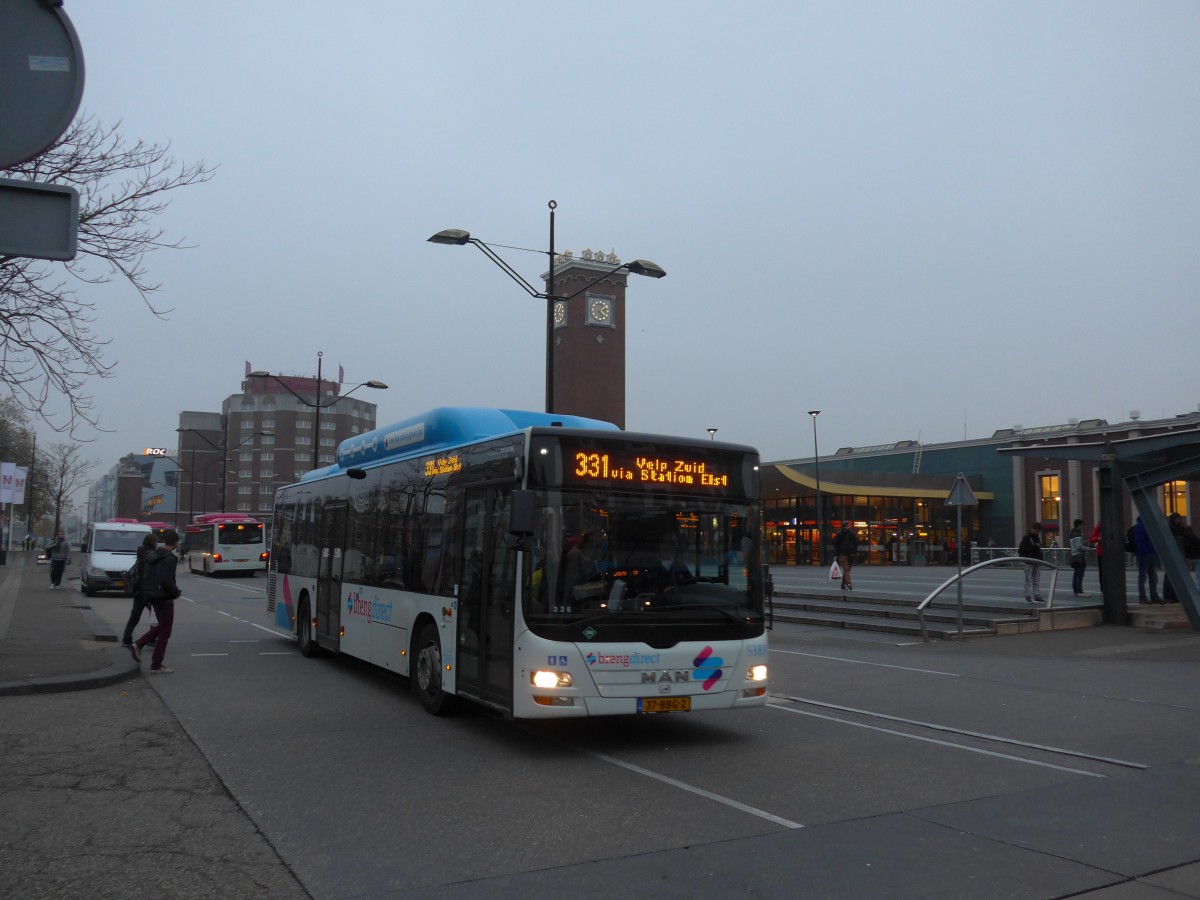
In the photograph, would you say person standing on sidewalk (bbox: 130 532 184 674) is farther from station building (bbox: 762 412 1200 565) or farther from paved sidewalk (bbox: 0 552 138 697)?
station building (bbox: 762 412 1200 565)

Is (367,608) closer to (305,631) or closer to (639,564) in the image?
(305,631)

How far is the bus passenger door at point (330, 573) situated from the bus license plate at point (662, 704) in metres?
6.48

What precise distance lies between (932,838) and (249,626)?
57.4 ft

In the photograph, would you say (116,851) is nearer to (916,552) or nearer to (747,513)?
(747,513)

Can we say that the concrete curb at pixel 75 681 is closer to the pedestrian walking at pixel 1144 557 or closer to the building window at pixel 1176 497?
the pedestrian walking at pixel 1144 557

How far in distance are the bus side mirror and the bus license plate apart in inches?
Result: 69.1

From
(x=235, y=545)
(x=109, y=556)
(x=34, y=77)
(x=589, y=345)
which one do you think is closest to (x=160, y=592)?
(x=34, y=77)

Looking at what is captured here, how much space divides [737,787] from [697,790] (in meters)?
0.31

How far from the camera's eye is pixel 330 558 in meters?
14.3

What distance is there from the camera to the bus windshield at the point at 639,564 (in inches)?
334

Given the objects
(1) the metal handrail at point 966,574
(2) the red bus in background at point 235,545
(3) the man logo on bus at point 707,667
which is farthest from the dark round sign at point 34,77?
(2) the red bus in background at point 235,545

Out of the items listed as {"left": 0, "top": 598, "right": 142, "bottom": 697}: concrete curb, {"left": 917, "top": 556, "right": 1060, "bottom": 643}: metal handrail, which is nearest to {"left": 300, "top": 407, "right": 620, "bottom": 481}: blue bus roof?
{"left": 0, "top": 598, "right": 142, "bottom": 697}: concrete curb

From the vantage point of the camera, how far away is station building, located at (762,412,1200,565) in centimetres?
5522

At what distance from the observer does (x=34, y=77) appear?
→ 304 cm
